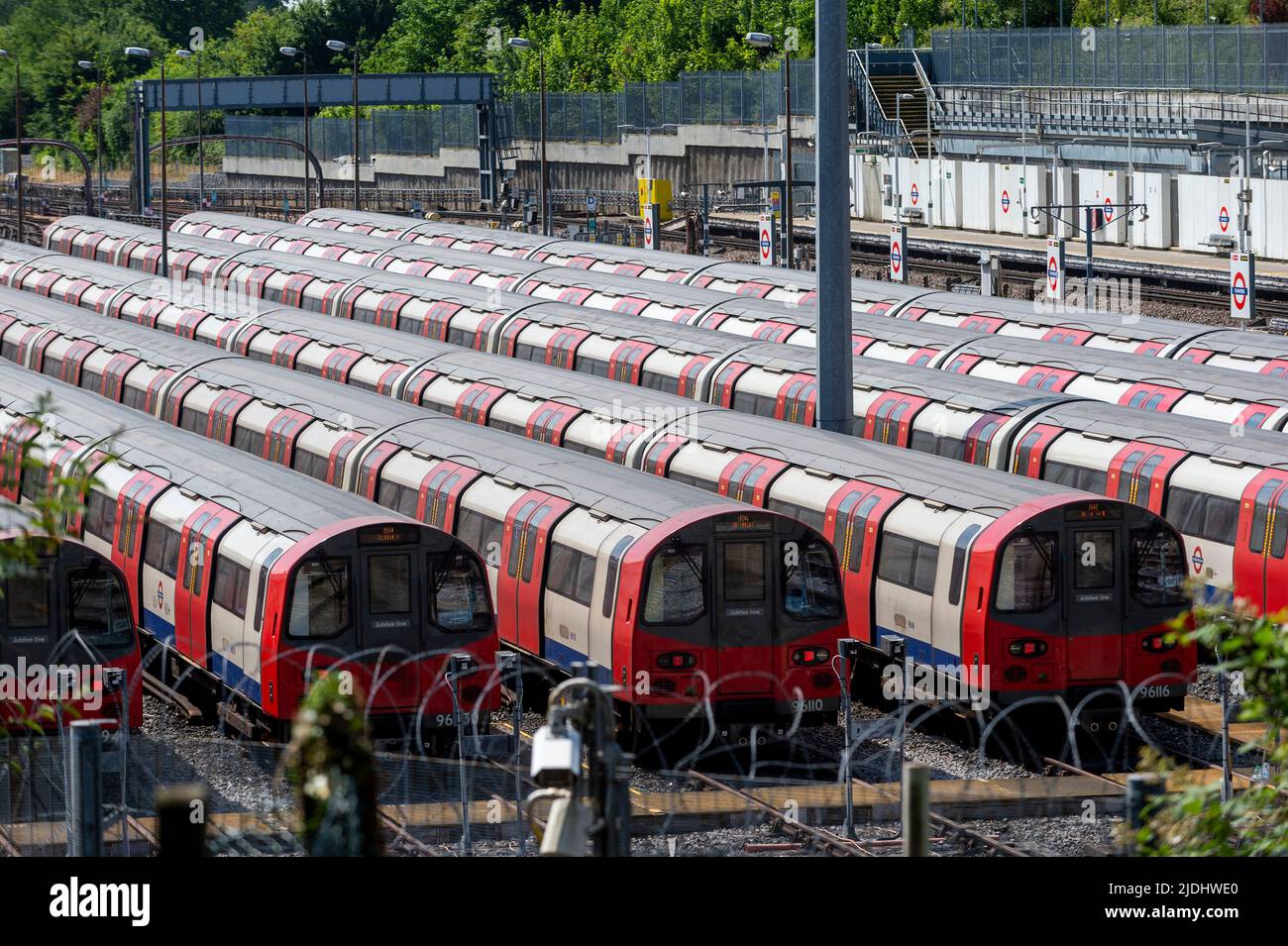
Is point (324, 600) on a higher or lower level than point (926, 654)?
higher

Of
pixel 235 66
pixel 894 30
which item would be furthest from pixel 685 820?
pixel 235 66

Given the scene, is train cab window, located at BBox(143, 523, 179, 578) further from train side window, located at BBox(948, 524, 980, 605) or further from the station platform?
the station platform

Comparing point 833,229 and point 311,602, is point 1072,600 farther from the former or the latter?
A: point 833,229

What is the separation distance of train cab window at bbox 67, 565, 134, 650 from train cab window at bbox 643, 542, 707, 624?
4916mm

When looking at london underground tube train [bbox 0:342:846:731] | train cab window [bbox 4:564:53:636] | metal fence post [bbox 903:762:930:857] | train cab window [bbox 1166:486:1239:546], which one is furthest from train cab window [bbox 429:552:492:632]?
metal fence post [bbox 903:762:930:857]

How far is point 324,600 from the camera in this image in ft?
63.8

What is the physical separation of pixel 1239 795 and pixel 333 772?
452 cm

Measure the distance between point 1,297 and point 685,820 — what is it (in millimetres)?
34267

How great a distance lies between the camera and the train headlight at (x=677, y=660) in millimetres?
19797

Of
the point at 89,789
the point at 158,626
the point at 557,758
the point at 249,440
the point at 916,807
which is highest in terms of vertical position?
the point at 557,758

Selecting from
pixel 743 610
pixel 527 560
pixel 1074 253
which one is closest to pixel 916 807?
pixel 743 610

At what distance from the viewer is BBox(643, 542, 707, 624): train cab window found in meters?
19.8

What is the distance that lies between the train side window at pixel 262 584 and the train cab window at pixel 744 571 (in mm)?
4185

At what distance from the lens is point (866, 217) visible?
8256 cm
